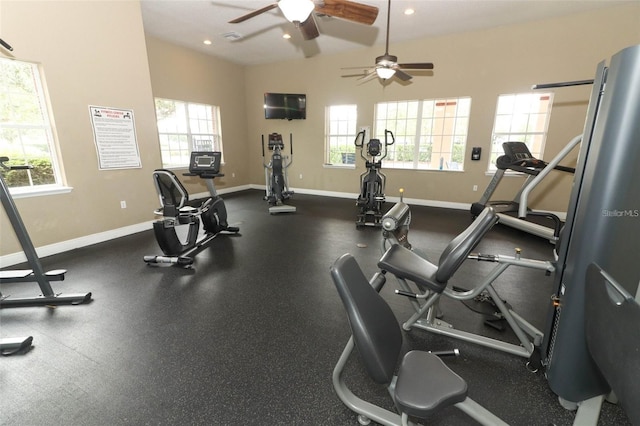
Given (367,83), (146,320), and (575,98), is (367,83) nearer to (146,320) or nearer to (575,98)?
(575,98)

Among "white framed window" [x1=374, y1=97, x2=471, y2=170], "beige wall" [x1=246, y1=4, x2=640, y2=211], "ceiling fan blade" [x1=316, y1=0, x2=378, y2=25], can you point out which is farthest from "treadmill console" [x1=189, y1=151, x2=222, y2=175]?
"white framed window" [x1=374, y1=97, x2=471, y2=170]

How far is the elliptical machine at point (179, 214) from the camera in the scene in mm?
3174

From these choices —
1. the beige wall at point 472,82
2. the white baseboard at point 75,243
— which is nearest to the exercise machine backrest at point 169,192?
the white baseboard at point 75,243

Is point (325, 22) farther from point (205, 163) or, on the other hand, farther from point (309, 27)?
point (205, 163)

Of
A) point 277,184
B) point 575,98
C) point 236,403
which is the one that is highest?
point 575,98

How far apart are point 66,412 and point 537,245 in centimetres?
521

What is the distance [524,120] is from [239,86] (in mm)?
6890

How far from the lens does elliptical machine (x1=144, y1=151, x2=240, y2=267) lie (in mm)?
3174

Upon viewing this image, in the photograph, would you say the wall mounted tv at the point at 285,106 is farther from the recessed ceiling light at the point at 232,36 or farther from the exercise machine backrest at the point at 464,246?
the exercise machine backrest at the point at 464,246

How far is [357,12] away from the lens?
2.79 m

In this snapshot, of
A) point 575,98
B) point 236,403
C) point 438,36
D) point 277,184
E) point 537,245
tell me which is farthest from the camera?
point 277,184

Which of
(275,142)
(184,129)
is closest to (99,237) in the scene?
(184,129)

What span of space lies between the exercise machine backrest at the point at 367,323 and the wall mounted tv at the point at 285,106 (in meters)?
6.73

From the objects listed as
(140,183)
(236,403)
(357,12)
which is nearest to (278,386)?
(236,403)
